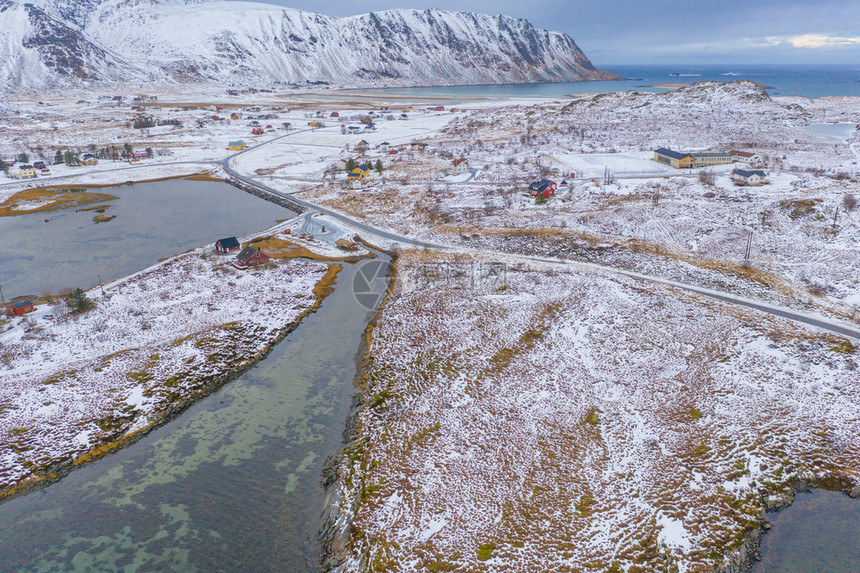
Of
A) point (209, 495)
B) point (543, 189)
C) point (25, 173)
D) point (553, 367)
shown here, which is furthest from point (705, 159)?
point (25, 173)

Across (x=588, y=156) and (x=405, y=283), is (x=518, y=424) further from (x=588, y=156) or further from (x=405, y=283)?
(x=588, y=156)

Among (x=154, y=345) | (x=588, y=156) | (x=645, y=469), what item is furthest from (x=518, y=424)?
(x=588, y=156)

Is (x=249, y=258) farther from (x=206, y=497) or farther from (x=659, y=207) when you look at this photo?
(x=659, y=207)

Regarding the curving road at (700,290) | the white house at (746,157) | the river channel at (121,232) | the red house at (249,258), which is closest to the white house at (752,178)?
the white house at (746,157)

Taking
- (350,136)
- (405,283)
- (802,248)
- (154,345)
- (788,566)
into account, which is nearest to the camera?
(788,566)

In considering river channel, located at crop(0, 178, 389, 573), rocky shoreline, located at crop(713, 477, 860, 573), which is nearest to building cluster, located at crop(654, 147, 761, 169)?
rocky shoreline, located at crop(713, 477, 860, 573)

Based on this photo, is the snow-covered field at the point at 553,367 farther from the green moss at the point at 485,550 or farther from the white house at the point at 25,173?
the white house at the point at 25,173

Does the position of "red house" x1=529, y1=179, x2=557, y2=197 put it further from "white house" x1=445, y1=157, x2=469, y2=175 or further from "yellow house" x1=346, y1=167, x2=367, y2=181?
"yellow house" x1=346, y1=167, x2=367, y2=181
